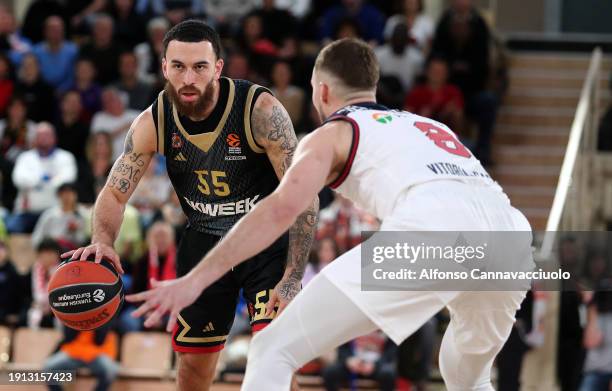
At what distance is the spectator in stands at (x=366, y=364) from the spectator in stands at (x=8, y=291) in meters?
2.95

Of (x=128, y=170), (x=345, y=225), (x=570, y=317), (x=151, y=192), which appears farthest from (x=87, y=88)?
(x=128, y=170)

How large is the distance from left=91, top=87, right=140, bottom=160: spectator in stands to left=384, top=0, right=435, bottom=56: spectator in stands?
3.08 meters

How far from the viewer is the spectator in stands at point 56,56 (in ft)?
40.7

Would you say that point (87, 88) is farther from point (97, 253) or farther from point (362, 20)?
point (97, 253)

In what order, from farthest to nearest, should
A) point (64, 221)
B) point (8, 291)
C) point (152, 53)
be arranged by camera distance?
→ 1. point (152, 53)
2. point (64, 221)
3. point (8, 291)

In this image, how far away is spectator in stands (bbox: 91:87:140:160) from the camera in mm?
11484

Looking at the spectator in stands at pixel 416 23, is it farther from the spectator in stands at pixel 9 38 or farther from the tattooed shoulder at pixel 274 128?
the tattooed shoulder at pixel 274 128

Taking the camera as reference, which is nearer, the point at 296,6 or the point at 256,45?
the point at 256,45

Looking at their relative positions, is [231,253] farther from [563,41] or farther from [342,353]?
[563,41]

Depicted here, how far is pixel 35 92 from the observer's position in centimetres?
1202

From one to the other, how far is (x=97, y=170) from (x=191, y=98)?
5828mm

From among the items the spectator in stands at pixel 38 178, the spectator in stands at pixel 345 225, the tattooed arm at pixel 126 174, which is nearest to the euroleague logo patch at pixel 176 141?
the tattooed arm at pixel 126 174

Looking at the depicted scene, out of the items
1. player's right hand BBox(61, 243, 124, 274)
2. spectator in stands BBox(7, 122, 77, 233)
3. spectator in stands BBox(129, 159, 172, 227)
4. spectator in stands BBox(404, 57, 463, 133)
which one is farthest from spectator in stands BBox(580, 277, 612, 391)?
spectator in stands BBox(7, 122, 77, 233)

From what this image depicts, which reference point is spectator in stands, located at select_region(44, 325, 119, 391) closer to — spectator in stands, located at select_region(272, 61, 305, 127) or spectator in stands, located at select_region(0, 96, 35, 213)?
spectator in stands, located at select_region(0, 96, 35, 213)
